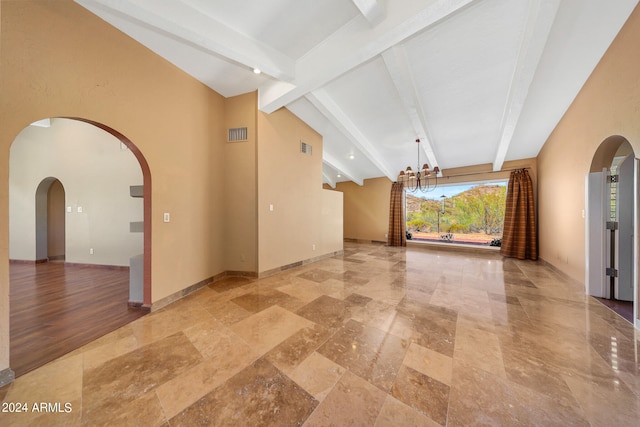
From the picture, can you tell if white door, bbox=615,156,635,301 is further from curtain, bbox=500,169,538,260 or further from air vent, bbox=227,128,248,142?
air vent, bbox=227,128,248,142

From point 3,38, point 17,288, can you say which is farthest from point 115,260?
point 3,38

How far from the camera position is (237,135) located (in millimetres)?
3672

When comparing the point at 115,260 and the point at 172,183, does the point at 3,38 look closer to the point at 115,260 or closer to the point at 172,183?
the point at 172,183

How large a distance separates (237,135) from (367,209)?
6033 mm

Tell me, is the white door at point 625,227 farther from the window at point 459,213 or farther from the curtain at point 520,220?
the window at point 459,213

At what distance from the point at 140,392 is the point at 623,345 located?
388 cm

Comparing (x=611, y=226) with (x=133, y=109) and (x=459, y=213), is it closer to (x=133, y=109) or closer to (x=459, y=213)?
(x=459, y=213)

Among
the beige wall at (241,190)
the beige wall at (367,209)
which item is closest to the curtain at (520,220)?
the beige wall at (367,209)

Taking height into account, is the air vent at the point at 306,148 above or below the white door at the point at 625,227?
above

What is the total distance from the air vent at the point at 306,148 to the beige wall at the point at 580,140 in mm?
4411

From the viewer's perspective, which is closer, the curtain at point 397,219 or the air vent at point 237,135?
the air vent at point 237,135

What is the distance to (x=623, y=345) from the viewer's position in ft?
5.83

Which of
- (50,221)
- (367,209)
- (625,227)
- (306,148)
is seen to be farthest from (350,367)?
(50,221)

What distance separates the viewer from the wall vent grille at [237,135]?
12.0ft
